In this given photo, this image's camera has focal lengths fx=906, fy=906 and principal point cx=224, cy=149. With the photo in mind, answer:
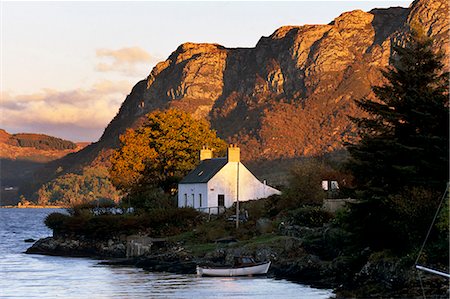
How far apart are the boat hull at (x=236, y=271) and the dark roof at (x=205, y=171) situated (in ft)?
91.1

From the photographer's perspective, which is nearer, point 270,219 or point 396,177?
point 396,177

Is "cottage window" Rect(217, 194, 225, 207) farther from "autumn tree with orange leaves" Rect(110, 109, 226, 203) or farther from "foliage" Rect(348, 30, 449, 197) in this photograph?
"foliage" Rect(348, 30, 449, 197)

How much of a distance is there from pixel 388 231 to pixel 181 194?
49749 millimetres

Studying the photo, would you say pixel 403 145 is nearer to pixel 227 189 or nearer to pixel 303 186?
pixel 303 186

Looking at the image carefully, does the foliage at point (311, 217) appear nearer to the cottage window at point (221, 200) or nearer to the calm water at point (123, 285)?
the calm water at point (123, 285)

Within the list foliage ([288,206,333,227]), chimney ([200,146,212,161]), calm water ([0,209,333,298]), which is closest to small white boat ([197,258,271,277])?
calm water ([0,209,333,298])

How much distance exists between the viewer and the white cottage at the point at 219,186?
3469 inches

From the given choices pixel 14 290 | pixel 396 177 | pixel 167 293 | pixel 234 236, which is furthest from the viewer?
pixel 234 236

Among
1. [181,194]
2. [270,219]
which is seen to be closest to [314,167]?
[270,219]

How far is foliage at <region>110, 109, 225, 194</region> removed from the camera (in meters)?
102

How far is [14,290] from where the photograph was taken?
178 feet

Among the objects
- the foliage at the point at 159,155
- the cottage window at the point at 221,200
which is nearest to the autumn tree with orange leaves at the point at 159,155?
the foliage at the point at 159,155

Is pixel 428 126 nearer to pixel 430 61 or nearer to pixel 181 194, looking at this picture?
pixel 430 61

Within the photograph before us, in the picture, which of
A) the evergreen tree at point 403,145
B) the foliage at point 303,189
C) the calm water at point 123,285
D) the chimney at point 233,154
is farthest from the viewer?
the chimney at point 233,154
